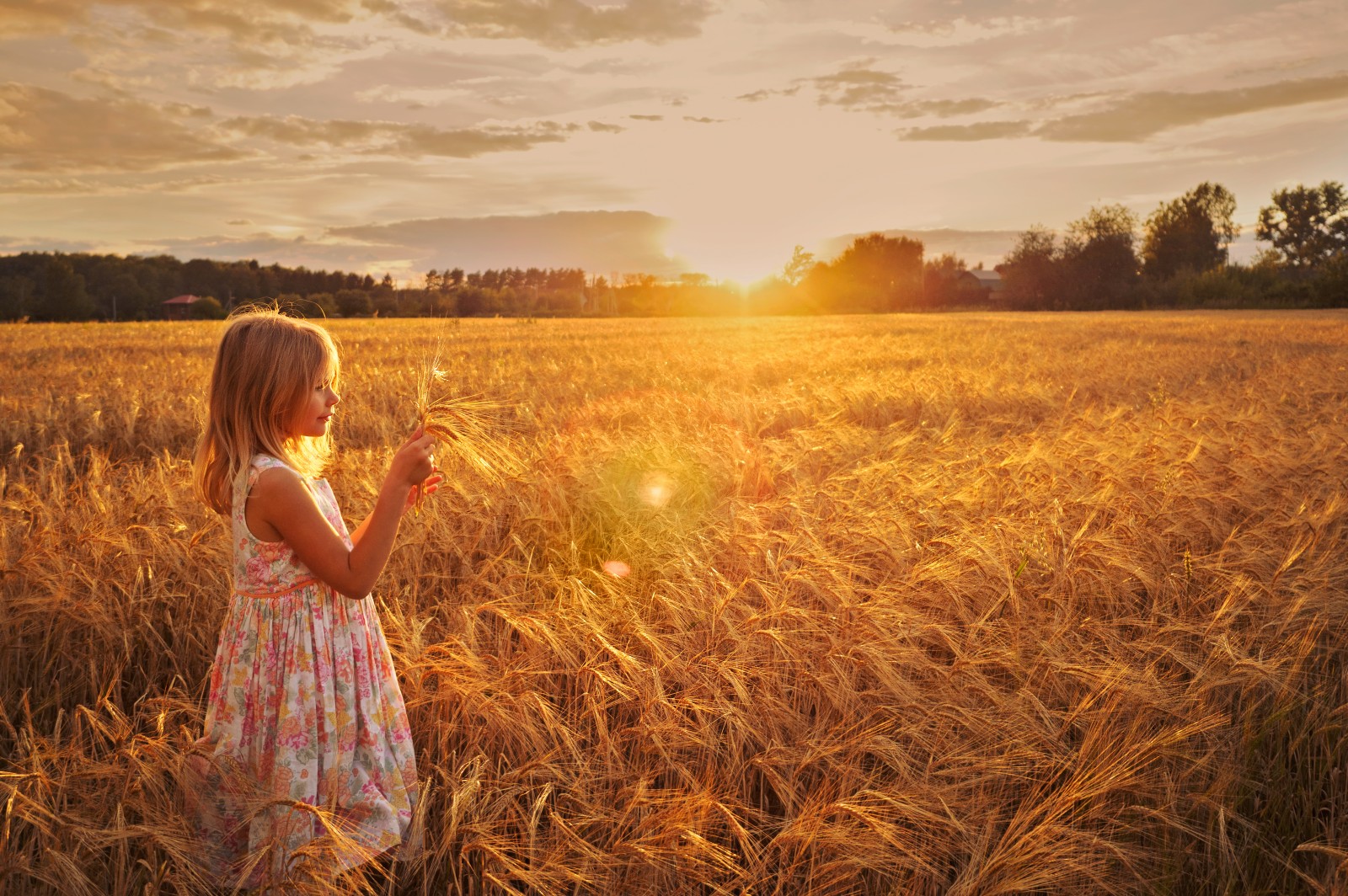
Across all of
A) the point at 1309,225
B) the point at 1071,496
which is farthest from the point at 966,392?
the point at 1309,225

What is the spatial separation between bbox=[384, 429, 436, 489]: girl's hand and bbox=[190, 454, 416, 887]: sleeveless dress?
1.04 ft

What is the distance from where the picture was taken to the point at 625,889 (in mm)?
1742

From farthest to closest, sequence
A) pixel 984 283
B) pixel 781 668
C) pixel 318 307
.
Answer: pixel 984 283
pixel 318 307
pixel 781 668

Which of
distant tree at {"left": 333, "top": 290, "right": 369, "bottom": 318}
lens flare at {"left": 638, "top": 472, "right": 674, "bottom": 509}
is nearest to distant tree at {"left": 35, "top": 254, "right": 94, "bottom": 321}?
distant tree at {"left": 333, "top": 290, "right": 369, "bottom": 318}

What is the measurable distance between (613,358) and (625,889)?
1221 cm

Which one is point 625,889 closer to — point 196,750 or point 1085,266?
point 196,750

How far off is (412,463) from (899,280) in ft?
282

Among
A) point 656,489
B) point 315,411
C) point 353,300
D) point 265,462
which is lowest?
point 656,489

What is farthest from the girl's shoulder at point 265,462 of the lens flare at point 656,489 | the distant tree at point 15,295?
the distant tree at point 15,295

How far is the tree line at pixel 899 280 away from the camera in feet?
193

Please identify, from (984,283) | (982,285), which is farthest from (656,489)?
(984,283)

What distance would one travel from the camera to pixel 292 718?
78.9 inches

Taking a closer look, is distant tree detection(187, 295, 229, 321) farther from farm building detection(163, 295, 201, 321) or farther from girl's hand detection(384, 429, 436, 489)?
girl's hand detection(384, 429, 436, 489)

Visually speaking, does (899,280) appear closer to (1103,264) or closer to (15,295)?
(1103,264)
